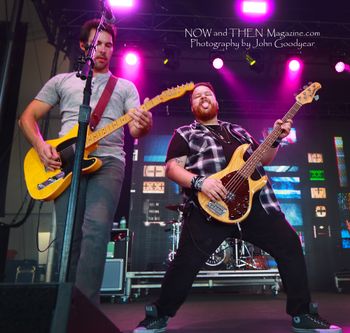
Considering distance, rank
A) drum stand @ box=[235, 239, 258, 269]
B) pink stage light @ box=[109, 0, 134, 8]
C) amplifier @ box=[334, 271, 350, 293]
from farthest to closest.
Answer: amplifier @ box=[334, 271, 350, 293]
drum stand @ box=[235, 239, 258, 269]
pink stage light @ box=[109, 0, 134, 8]

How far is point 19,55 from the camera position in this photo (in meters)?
5.44

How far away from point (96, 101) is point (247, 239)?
4.58 feet

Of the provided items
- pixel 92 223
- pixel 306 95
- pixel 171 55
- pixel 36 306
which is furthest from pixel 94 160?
pixel 171 55

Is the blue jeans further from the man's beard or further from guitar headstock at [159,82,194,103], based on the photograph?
the man's beard

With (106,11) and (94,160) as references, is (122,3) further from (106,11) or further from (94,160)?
(94,160)

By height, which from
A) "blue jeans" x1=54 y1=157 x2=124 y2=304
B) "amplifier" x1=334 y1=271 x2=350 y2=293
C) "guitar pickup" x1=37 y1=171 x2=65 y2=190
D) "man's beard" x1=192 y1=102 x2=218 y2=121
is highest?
"man's beard" x1=192 y1=102 x2=218 y2=121

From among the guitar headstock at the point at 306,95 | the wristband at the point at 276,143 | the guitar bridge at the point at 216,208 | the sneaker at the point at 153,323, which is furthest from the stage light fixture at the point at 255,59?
the sneaker at the point at 153,323

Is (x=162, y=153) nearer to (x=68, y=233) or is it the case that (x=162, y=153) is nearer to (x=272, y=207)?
(x=272, y=207)

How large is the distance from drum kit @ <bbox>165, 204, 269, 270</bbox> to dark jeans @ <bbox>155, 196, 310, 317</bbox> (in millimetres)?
4320

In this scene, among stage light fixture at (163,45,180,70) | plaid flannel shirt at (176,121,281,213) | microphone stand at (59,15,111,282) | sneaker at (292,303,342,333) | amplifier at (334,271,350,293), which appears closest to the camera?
microphone stand at (59,15,111,282)

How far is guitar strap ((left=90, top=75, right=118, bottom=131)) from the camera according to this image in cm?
215

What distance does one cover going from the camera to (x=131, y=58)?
745 centimetres

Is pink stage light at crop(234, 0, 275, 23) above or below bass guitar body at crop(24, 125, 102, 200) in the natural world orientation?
above

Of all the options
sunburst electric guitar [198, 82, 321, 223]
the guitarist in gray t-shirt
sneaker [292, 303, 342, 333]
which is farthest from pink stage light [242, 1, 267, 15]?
sneaker [292, 303, 342, 333]
